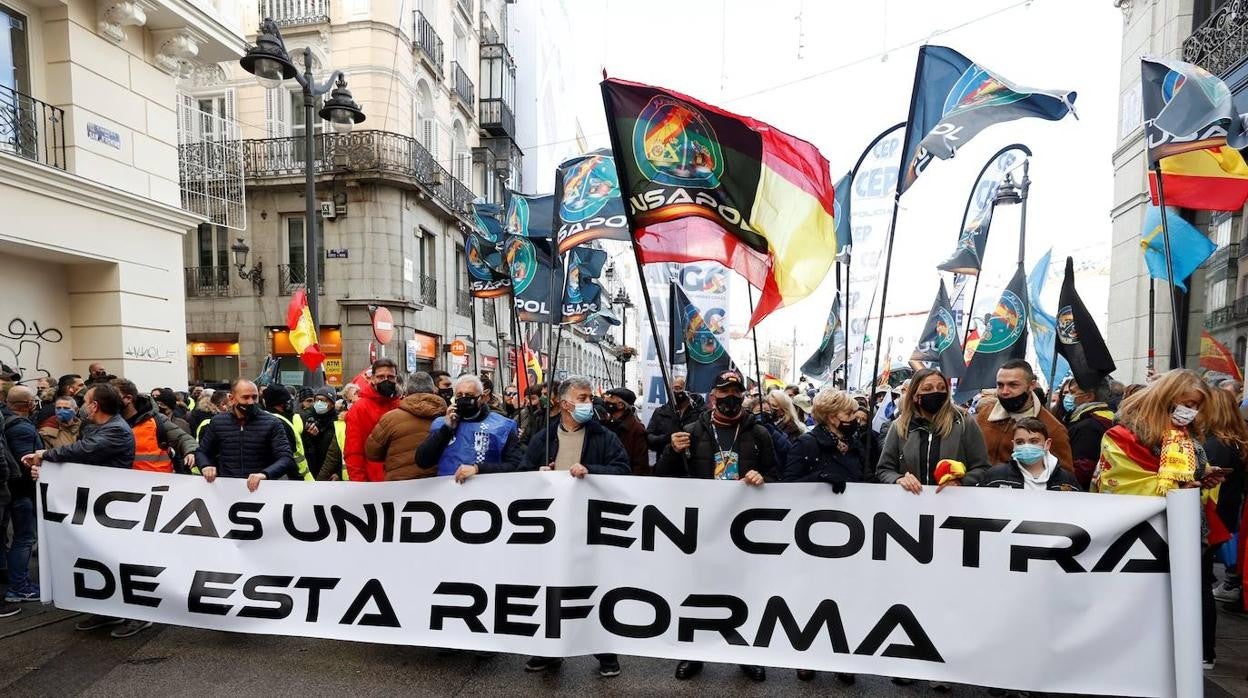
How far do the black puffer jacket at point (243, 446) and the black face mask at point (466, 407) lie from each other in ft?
4.25

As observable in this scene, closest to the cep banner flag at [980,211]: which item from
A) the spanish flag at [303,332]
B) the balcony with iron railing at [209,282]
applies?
the spanish flag at [303,332]

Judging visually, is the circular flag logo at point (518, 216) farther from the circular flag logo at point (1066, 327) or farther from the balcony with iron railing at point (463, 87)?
the balcony with iron railing at point (463, 87)

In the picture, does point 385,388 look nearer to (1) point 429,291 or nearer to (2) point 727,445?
(2) point 727,445

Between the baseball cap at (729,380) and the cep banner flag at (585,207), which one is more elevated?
the cep banner flag at (585,207)

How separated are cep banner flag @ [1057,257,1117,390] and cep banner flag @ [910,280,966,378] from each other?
302 cm

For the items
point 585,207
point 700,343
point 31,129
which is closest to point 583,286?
point 700,343

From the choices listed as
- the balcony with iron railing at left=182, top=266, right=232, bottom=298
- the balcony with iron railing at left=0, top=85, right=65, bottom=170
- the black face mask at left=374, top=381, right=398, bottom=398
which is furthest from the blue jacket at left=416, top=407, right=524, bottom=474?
the balcony with iron railing at left=182, top=266, right=232, bottom=298

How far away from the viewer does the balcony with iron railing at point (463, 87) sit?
82.1 ft

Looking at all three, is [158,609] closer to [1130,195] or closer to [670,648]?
[670,648]

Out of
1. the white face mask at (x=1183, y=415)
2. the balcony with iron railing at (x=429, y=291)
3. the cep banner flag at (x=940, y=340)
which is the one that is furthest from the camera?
the balcony with iron railing at (x=429, y=291)

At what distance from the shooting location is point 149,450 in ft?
16.6

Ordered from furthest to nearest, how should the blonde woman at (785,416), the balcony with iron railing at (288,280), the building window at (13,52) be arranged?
the balcony with iron railing at (288,280) < the building window at (13,52) < the blonde woman at (785,416)

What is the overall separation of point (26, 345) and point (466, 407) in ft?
27.4

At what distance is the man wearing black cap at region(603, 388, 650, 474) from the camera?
592 centimetres
